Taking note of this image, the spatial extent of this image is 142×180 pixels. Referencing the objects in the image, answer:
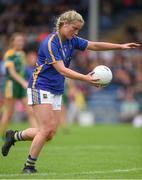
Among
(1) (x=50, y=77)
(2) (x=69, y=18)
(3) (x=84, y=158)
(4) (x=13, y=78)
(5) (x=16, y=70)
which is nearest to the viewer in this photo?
(2) (x=69, y=18)

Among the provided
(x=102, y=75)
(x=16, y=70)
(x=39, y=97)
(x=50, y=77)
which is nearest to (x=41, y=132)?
(x=39, y=97)

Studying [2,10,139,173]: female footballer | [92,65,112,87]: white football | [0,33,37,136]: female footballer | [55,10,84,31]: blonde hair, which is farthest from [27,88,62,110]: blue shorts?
[0,33,37,136]: female footballer

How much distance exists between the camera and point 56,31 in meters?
11.1

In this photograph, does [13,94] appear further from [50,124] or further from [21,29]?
[21,29]

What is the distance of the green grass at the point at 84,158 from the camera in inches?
431

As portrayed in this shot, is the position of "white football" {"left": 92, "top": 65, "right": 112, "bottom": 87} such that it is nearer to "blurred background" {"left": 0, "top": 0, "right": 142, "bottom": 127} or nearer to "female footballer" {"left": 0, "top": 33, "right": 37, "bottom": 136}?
"female footballer" {"left": 0, "top": 33, "right": 37, "bottom": 136}

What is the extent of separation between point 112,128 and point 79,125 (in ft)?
7.71

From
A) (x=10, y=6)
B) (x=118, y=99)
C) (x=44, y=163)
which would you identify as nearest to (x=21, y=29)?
(x=10, y=6)

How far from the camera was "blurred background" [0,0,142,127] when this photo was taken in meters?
26.2

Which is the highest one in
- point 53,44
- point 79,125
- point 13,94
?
point 53,44

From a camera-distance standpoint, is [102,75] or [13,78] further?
[13,78]

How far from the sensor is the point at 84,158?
13.5m

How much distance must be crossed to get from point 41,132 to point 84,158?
8.62 ft

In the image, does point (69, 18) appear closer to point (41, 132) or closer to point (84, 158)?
point (41, 132)
